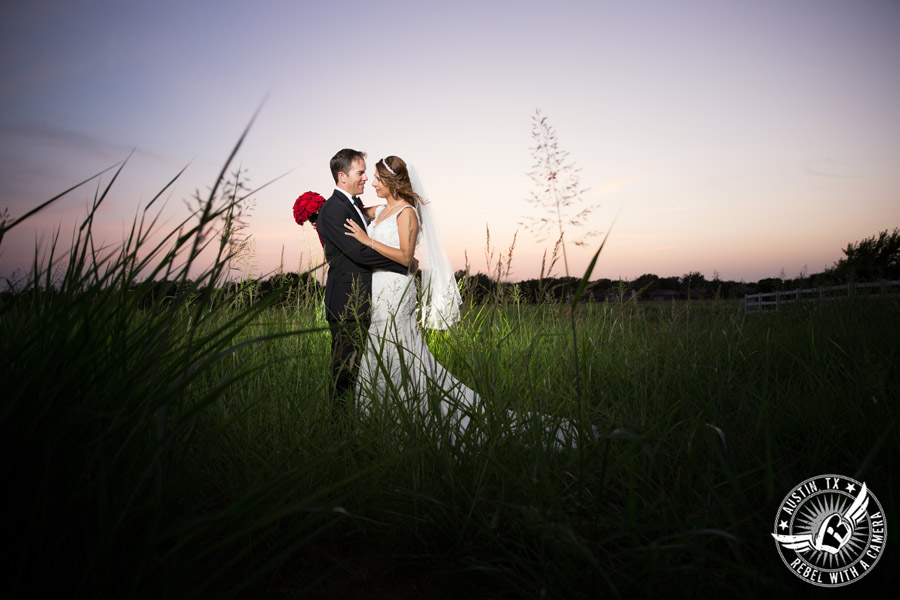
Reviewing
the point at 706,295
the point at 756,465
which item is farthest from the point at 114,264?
the point at 706,295

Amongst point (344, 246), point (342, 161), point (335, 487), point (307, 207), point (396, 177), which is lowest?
point (335, 487)

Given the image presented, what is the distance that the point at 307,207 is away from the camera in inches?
207

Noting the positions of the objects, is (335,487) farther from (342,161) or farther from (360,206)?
(360,206)

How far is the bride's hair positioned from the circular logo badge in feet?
14.1

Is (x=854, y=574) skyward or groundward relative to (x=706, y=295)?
groundward

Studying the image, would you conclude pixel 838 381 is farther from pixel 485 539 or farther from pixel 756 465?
pixel 485 539

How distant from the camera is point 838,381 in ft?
8.54

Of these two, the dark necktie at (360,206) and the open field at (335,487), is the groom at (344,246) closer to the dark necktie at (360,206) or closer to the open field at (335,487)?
the dark necktie at (360,206)

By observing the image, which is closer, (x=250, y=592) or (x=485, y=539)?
→ (x=250, y=592)

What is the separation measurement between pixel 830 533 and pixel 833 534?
0.01 m

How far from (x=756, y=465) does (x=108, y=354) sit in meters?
2.29

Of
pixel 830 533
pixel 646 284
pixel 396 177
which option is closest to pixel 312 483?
pixel 830 533

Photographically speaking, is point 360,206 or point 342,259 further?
point 360,206

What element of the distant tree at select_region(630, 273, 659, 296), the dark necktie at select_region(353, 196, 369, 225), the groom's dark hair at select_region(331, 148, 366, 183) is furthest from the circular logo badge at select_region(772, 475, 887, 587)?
the groom's dark hair at select_region(331, 148, 366, 183)
